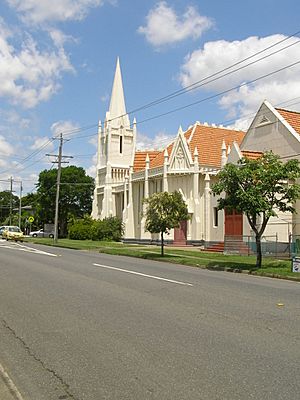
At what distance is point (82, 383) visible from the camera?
5.61m

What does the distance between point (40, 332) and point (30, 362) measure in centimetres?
169

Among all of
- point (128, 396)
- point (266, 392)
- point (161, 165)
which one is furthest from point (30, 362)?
point (161, 165)

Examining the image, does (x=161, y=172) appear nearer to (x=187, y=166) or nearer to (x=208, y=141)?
(x=187, y=166)

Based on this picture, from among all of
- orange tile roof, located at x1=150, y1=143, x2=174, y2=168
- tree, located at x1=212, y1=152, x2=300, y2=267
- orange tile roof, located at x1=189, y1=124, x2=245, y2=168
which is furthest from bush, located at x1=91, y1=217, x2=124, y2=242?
tree, located at x1=212, y1=152, x2=300, y2=267

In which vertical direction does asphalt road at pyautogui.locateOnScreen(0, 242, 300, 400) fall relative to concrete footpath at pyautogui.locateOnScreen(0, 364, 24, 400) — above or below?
above

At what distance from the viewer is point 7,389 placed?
5414 mm

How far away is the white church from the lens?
33.7 metres

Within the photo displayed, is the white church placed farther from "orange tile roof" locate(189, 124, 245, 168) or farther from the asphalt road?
the asphalt road

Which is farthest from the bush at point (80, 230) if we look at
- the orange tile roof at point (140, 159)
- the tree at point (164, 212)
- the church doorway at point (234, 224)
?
the tree at point (164, 212)

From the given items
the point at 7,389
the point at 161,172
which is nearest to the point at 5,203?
the point at 161,172

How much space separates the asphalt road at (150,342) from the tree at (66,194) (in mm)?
63230

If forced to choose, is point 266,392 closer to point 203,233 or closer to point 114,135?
point 203,233

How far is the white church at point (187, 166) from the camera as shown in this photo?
1325 inches

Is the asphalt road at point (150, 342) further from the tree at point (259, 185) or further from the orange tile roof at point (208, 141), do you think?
the orange tile roof at point (208, 141)
